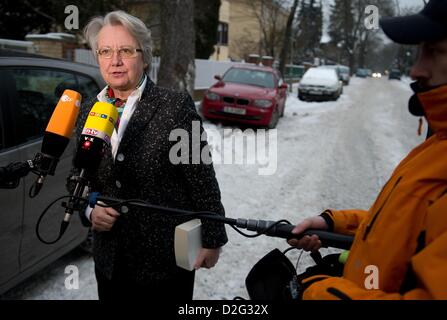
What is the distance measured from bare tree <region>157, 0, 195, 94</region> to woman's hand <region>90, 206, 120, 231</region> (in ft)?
22.5

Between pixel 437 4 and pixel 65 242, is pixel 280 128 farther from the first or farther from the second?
pixel 437 4

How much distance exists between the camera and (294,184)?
6.40m

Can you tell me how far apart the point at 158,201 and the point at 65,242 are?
6.04ft

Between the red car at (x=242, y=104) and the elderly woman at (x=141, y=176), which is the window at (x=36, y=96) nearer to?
the elderly woman at (x=141, y=176)

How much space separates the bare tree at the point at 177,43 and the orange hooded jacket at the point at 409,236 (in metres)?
7.55

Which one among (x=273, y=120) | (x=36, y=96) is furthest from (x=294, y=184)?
(x=273, y=120)

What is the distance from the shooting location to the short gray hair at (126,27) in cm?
185

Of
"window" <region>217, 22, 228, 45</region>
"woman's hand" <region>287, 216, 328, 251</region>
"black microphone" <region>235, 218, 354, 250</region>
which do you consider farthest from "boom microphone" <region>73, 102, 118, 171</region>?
"window" <region>217, 22, 228, 45</region>

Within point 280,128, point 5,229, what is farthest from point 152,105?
point 280,128

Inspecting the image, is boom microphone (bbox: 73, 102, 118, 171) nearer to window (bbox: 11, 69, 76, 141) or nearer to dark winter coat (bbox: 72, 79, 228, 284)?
dark winter coat (bbox: 72, 79, 228, 284)

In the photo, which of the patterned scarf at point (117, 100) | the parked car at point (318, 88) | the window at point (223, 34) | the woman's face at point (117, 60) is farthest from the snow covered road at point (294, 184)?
the window at point (223, 34)

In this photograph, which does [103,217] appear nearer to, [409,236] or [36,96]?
[409,236]

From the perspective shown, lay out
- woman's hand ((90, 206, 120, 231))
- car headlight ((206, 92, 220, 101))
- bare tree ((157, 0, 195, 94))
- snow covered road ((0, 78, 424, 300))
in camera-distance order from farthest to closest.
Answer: car headlight ((206, 92, 220, 101)), bare tree ((157, 0, 195, 94)), snow covered road ((0, 78, 424, 300)), woman's hand ((90, 206, 120, 231))

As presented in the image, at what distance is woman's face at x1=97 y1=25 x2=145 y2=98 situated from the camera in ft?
6.07
